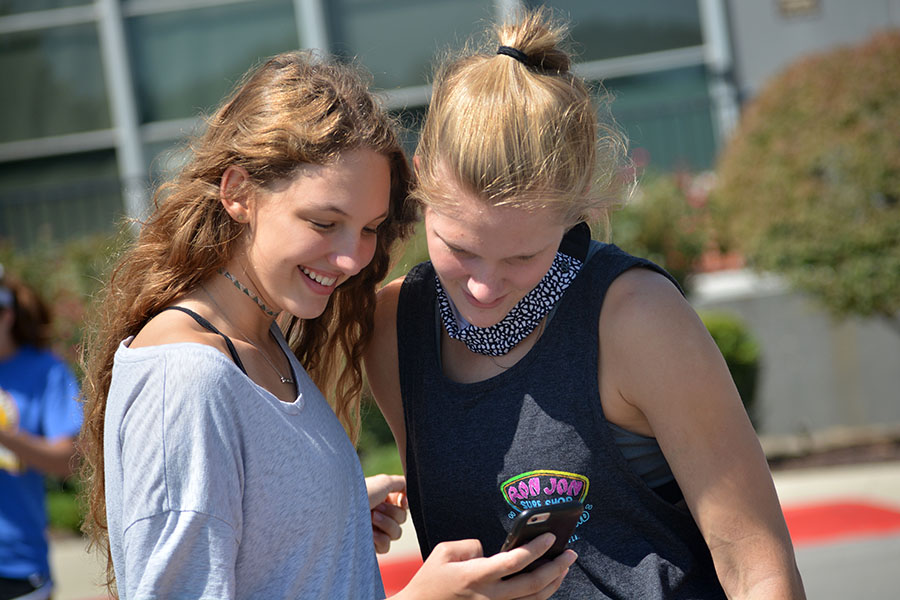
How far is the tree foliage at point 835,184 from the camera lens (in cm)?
738

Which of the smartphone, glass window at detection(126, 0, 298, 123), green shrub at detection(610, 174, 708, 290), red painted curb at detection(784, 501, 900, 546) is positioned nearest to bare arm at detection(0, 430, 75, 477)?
the smartphone

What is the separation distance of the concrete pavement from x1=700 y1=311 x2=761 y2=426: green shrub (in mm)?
710

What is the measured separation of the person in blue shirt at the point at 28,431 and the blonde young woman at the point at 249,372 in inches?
60.7

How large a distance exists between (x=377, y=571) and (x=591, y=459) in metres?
0.46

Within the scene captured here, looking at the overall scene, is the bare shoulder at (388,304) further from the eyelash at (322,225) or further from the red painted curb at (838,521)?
the red painted curb at (838,521)

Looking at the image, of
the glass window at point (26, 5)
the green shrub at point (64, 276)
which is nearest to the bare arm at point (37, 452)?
the green shrub at point (64, 276)

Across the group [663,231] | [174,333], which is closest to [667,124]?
[663,231]

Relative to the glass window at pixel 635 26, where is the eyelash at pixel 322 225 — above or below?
below

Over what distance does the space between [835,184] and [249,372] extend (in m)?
6.71

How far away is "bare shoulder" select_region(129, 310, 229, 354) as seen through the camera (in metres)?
1.66

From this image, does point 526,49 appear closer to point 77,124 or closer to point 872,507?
point 872,507

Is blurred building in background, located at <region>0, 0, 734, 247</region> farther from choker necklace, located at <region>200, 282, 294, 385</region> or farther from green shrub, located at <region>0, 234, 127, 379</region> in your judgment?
choker necklace, located at <region>200, 282, 294, 385</region>

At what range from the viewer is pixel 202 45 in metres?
10.7

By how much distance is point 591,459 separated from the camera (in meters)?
1.85
